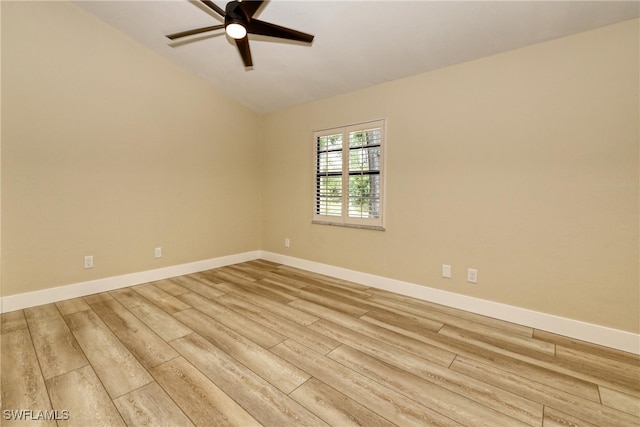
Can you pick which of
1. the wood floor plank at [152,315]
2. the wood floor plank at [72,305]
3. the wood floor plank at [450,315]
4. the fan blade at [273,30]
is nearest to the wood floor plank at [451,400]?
the wood floor plank at [450,315]

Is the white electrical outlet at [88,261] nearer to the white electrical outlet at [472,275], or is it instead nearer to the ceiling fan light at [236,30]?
the ceiling fan light at [236,30]

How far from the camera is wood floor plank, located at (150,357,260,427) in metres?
1.41

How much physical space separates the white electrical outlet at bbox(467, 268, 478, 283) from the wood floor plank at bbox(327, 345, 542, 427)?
4.22 ft

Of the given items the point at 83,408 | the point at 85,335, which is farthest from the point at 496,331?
the point at 85,335

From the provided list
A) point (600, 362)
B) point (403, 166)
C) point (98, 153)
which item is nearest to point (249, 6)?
point (403, 166)

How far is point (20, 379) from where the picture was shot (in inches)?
65.8

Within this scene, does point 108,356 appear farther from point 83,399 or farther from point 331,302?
point 331,302

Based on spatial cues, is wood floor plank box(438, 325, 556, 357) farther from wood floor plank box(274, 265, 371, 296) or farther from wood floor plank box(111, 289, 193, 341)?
wood floor plank box(111, 289, 193, 341)

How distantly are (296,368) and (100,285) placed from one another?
267cm

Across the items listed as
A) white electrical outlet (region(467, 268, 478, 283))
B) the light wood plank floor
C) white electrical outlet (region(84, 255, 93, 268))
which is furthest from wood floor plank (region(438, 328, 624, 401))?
white electrical outlet (region(84, 255, 93, 268))

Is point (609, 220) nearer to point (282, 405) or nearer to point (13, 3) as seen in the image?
point (282, 405)

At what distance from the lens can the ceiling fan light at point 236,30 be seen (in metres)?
2.07

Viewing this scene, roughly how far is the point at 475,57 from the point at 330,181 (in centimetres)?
209

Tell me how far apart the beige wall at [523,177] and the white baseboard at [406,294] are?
0.07m
